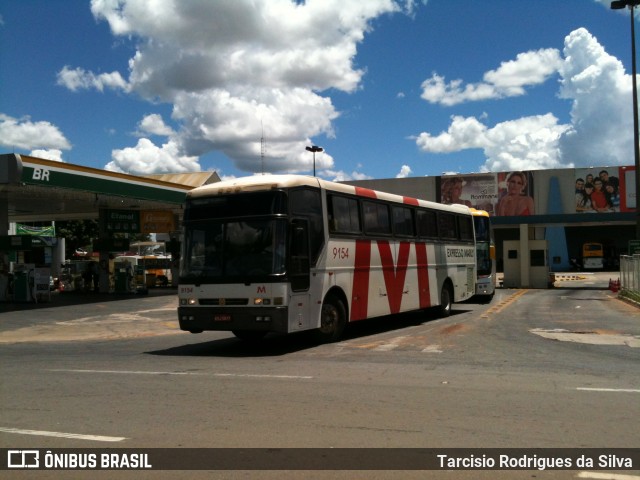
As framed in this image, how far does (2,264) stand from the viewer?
2775 centimetres

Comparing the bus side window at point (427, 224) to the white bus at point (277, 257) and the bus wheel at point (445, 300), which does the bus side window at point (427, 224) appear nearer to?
the bus wheel at point (445, 300)

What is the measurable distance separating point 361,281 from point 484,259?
44.2ft

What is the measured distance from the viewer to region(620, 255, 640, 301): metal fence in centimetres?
2316

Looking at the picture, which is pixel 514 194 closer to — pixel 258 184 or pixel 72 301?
pixel 72 301

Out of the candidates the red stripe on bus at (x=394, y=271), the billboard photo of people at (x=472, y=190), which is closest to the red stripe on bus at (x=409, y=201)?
the red stripe on bus at (x=394, y=271)

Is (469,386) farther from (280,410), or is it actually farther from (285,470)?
(285,470)

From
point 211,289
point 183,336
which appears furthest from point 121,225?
point 211,289

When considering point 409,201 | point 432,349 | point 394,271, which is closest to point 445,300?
point 409,201

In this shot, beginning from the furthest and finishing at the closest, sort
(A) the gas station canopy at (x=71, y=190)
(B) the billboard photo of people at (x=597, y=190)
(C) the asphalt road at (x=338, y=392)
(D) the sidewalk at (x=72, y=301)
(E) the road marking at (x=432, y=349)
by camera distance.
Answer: (B) the billboard photo of people at (x=597, y=190) < (D) the sidewalk at (x=72, y=301) < (A) the gas station canopy at (x=71, y=190) < (E) the road marking at (x=432, y=349) < (C) the asphalt road at (x=338, y=392)

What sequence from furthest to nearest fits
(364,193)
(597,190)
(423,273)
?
(597,190), (423,273), (364,193)

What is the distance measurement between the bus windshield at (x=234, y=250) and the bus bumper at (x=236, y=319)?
0.62m

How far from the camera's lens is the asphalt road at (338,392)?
20.0ft

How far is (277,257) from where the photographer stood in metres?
11.7

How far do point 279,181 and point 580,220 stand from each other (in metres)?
35.0
